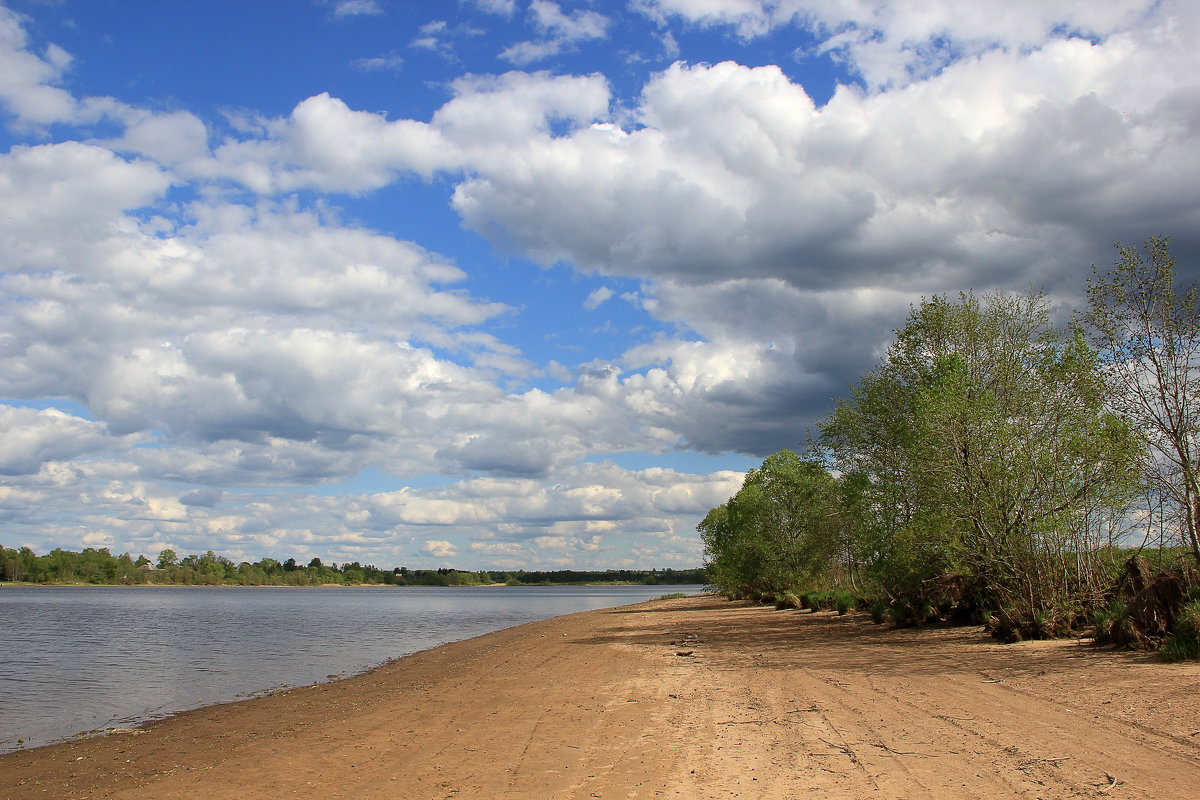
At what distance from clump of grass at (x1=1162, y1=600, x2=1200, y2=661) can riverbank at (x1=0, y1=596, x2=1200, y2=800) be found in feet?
1.23

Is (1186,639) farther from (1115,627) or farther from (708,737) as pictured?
(708,737)

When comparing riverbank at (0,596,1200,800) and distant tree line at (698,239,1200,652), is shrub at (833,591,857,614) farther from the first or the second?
riverbank at (0,596,1200,800)

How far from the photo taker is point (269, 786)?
9164 millimetres

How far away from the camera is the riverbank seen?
8055 mm

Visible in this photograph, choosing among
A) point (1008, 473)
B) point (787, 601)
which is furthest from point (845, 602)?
point (1008, 473)

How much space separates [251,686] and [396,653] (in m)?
10.4

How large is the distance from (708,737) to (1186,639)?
9.66 metres

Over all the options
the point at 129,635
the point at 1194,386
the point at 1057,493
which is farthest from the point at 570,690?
the point at 129,635

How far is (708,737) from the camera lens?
33.3ft

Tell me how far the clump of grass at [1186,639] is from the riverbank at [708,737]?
0.38m

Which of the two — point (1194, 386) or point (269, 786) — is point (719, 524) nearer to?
point (1194, 386)

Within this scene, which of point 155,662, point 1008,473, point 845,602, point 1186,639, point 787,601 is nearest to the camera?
point 1186,639

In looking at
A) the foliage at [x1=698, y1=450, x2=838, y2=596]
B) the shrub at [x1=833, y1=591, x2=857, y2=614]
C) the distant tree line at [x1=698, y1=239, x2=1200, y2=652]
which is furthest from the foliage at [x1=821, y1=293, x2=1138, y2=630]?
the foliage at [x1=698, y1=450, x2=838, y2=596]

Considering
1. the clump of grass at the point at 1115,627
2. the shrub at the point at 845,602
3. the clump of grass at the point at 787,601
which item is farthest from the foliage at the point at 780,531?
the clump of grass at the point at 1115,627
